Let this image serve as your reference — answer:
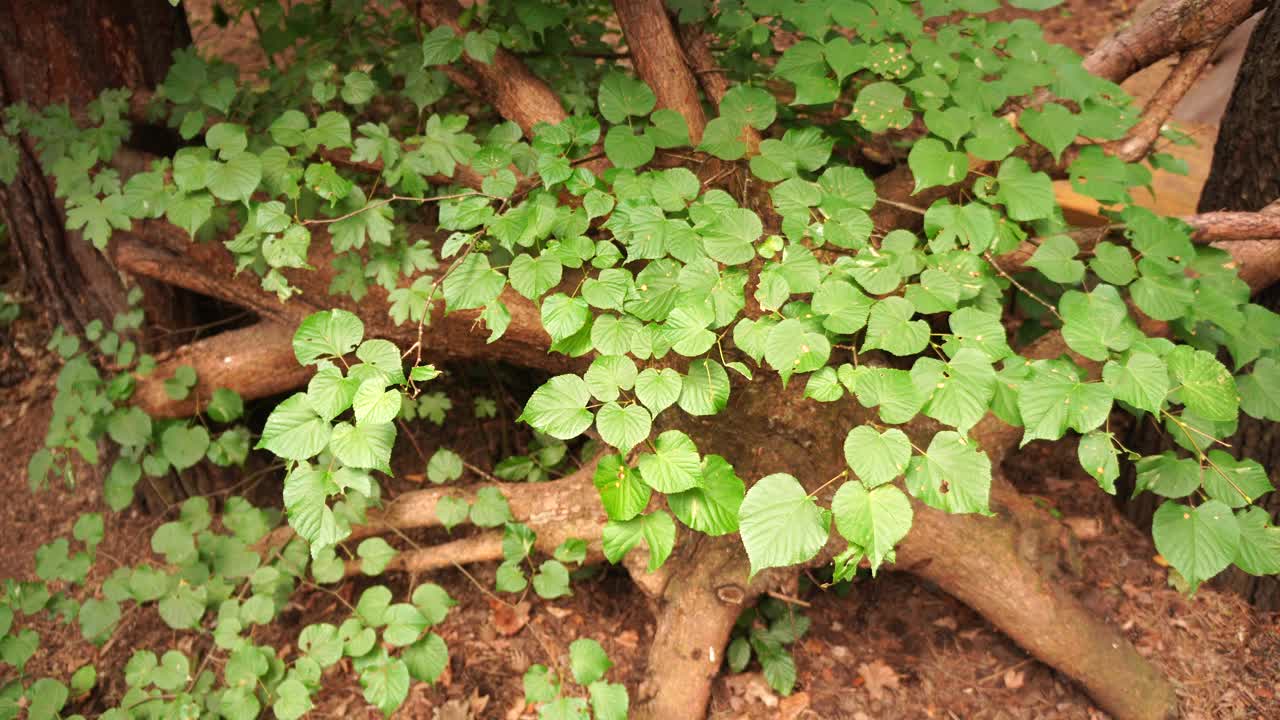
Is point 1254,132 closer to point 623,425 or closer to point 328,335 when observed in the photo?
point 623,425

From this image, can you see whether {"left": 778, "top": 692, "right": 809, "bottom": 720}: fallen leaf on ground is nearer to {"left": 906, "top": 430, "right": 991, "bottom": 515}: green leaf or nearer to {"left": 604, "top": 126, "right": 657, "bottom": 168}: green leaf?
{"left": 906, "top": 430, "right": 991, "bottom": 515}: green leaf

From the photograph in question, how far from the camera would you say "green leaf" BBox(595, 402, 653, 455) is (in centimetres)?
149

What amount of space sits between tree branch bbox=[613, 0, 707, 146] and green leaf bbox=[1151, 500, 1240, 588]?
4.64ft

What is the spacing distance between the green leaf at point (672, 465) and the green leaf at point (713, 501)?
0.15 feet

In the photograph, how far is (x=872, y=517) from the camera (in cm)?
139

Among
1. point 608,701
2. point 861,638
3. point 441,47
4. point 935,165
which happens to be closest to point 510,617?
point 608,701

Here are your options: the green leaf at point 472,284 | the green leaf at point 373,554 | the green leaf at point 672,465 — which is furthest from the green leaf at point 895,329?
the green leaf at point 373,554

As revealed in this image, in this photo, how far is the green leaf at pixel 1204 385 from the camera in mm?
1578

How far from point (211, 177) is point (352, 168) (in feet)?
1.54

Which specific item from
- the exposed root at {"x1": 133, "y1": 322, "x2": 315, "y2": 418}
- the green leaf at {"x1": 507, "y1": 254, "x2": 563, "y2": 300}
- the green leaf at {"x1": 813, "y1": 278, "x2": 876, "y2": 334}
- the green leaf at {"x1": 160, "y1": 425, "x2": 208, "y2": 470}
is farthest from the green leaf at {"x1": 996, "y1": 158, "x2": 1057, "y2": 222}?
the green leaf at {"x1": 160, "y1": 425, "x2": 208, "y2": 470}

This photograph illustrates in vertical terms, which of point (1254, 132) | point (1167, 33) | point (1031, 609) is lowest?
point (1031, 609)

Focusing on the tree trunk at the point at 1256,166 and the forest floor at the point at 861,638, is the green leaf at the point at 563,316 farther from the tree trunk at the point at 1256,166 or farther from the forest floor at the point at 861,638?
the tree trunk at the point at 1256,166

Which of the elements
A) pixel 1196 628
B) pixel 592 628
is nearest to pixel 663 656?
pixel 592 628

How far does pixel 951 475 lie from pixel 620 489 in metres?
0.61
